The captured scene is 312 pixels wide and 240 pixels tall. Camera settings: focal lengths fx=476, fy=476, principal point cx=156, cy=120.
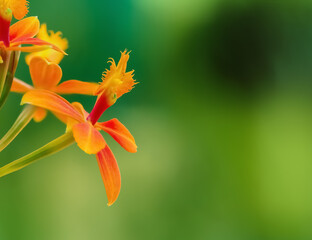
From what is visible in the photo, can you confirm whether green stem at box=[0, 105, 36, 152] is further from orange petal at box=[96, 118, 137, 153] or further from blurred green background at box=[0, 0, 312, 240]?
blurred green background at box=[0, 0, 312, 240]

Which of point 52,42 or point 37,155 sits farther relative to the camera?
point 52,42

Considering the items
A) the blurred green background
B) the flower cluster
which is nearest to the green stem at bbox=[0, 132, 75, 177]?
the flower cluster

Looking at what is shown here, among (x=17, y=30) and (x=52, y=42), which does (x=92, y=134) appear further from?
(x=52, y=42)

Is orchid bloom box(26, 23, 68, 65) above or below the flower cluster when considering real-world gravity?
above

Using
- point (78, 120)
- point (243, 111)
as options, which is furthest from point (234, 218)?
point (78, 120)

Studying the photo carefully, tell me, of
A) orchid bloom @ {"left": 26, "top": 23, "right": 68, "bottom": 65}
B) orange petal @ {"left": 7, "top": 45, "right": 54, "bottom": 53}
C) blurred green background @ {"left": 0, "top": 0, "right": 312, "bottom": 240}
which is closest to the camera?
orange petal @ {"left": 7, "top": 45, "right": 54, "bottom": 53}

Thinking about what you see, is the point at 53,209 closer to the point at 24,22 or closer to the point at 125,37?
the point at 125,37

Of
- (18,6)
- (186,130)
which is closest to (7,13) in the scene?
(18,6)
